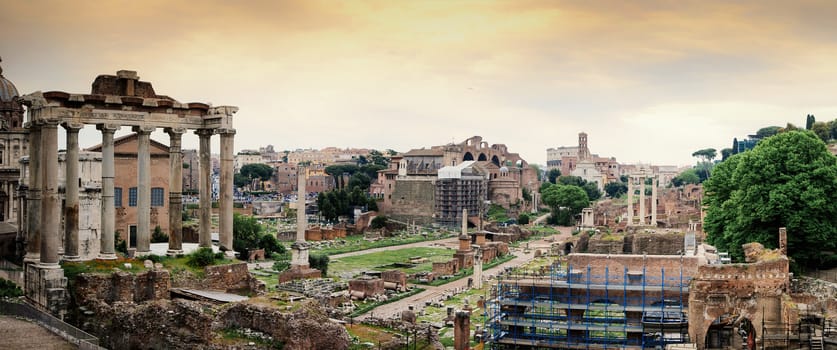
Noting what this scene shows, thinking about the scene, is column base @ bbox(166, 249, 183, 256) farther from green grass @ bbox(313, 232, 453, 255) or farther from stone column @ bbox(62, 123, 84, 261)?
green grass @ bbox(313, 232, 453, 255)

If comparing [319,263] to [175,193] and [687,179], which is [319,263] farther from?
[687,179]

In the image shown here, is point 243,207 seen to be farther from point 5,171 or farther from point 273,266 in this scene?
point 5,171

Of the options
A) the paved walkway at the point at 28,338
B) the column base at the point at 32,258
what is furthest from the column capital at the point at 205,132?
the paved walkway at the point at 28,338

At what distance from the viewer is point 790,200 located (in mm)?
31109

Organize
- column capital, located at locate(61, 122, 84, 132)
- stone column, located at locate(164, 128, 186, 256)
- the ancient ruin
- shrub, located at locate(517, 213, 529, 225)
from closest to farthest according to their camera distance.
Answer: the ancient ruin → column capital, located at locate(61, 122, 84, 132) → stone column, located at locate(164, 128, 186, 256) → shrub, located at locate(517, 213, 529, 225)

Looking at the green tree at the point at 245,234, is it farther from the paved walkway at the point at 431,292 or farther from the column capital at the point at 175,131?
the column capital at the point at 175,131

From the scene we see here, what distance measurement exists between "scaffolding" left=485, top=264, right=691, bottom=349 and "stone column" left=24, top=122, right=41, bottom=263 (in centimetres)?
1545

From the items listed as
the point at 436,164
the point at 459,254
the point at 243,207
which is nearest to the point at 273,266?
the point at 459,254

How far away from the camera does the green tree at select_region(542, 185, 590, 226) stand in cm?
9194

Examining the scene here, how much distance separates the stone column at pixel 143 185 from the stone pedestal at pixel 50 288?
11.6 feet

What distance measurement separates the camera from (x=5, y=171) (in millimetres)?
41875

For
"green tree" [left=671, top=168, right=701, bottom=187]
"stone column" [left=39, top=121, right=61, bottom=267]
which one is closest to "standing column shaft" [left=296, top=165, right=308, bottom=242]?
"stone column" [left=39, top=121, right=61, bottom=267]

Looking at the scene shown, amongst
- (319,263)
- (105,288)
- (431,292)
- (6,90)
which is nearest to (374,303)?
(431,292)

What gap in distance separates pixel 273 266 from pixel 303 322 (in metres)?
34.3
